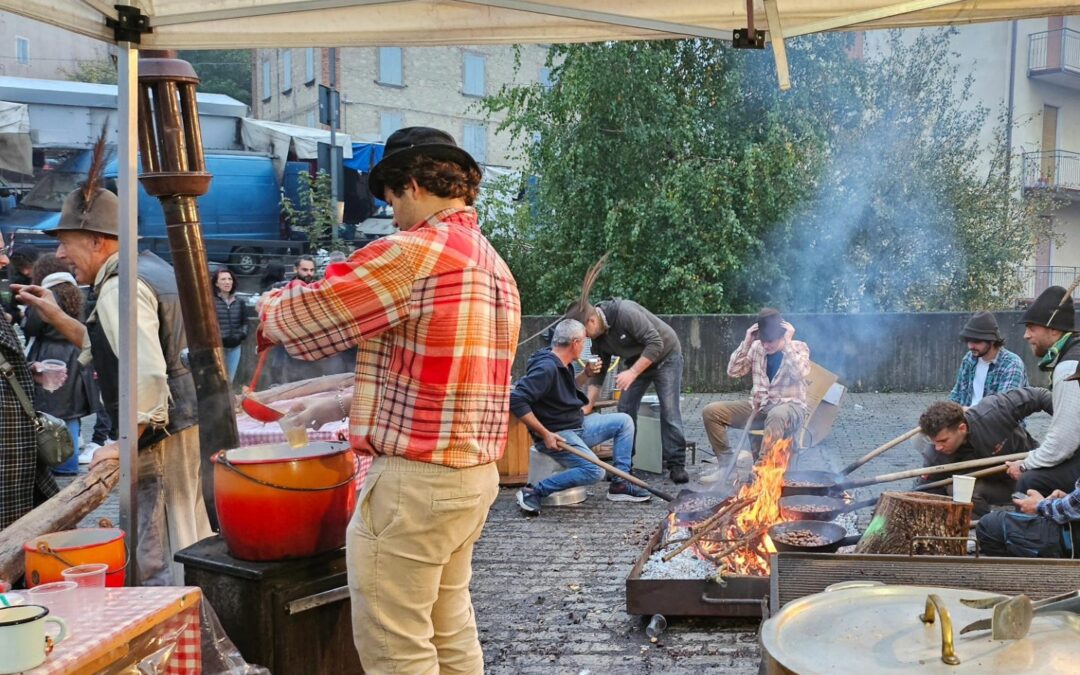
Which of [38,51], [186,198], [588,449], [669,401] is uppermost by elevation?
[38,51]

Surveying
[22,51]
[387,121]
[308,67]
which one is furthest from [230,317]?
[22,51]

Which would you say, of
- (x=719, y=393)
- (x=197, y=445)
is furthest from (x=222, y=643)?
(x=719, y=393)

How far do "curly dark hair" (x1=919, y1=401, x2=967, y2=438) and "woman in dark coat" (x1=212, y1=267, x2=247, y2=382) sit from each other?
766 cm

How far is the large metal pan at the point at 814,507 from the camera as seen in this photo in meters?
5.82

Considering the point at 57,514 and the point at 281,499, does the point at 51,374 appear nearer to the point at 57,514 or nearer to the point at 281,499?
the point at 57,514

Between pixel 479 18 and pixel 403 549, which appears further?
pixel 479 18

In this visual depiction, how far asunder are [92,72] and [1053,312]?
37579mm

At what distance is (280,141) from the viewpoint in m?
21.8

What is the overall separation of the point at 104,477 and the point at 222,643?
5.28 ft

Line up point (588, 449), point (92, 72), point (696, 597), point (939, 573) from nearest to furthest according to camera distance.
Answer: point (939, 573) → point (696, 597) → point (588, 449) → point (92, 72)

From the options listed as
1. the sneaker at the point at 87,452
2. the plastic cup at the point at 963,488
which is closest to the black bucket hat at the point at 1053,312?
the plastic cup at the point at 963,488

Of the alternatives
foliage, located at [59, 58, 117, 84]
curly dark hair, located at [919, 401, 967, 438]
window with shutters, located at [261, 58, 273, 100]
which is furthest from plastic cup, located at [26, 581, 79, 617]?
window with shutters, located at [261, 58, 273, 100]

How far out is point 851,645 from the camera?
2088mm

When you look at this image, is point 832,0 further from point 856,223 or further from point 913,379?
point 856,223
